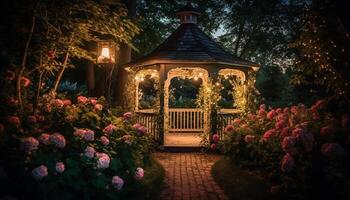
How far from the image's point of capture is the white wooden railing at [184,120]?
1562 cm

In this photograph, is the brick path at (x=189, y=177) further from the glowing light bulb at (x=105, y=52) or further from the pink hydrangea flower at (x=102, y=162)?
the glowing light bulb at (x=105, y=52)

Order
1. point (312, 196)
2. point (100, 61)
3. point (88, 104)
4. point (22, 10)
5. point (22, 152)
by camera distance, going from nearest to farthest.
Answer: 1. point (22, 152)
2. point (312, 196)
3. point (22, 10)
4. point (88, 104)
5. point (100, 61)

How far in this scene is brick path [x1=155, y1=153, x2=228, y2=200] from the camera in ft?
20.6

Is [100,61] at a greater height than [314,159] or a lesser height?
greater

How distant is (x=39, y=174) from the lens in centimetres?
438

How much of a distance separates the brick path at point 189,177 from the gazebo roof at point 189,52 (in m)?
3.22

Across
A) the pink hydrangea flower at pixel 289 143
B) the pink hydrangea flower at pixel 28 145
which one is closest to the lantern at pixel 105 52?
the pink hydrangea flower at pixel 28 145

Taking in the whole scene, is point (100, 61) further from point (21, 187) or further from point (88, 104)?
point (21, 187)

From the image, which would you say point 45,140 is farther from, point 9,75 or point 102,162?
point 9,75

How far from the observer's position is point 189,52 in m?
11.9

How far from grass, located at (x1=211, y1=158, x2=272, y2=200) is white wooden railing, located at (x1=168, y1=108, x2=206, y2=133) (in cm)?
720

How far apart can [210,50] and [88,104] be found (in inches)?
237

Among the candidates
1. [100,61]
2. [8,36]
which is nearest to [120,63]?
[100,61]

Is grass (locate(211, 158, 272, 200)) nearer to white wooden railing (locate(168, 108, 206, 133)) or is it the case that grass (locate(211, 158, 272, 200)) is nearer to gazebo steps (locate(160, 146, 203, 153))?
gazebo steps (locate(160, 146, 203, 153))
